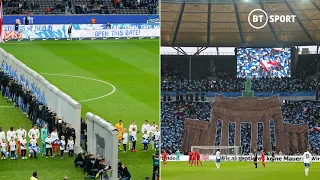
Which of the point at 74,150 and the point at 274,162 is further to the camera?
the point at 74,150

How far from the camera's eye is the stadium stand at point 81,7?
45094mm

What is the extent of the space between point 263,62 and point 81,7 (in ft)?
116

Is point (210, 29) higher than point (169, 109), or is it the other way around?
point (210, 29)

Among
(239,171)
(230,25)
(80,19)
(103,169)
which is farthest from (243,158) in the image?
(80,19)

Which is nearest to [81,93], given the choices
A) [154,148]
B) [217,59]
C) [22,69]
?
[22,69]

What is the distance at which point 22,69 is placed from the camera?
88.2ft

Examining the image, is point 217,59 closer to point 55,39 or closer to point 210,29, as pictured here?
point 210,29

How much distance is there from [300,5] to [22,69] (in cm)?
1747

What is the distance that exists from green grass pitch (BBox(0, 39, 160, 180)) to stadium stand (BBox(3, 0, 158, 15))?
3765 mm

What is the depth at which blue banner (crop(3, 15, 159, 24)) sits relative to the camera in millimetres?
41938

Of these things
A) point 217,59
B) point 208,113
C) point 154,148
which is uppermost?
point 217,59

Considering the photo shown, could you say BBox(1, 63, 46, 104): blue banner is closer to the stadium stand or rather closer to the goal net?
the goal net

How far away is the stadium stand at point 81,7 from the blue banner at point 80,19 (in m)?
2.17

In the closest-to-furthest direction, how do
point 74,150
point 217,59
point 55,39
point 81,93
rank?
point 217,59 → point 74,150 → point 81,93 → point 55,39
